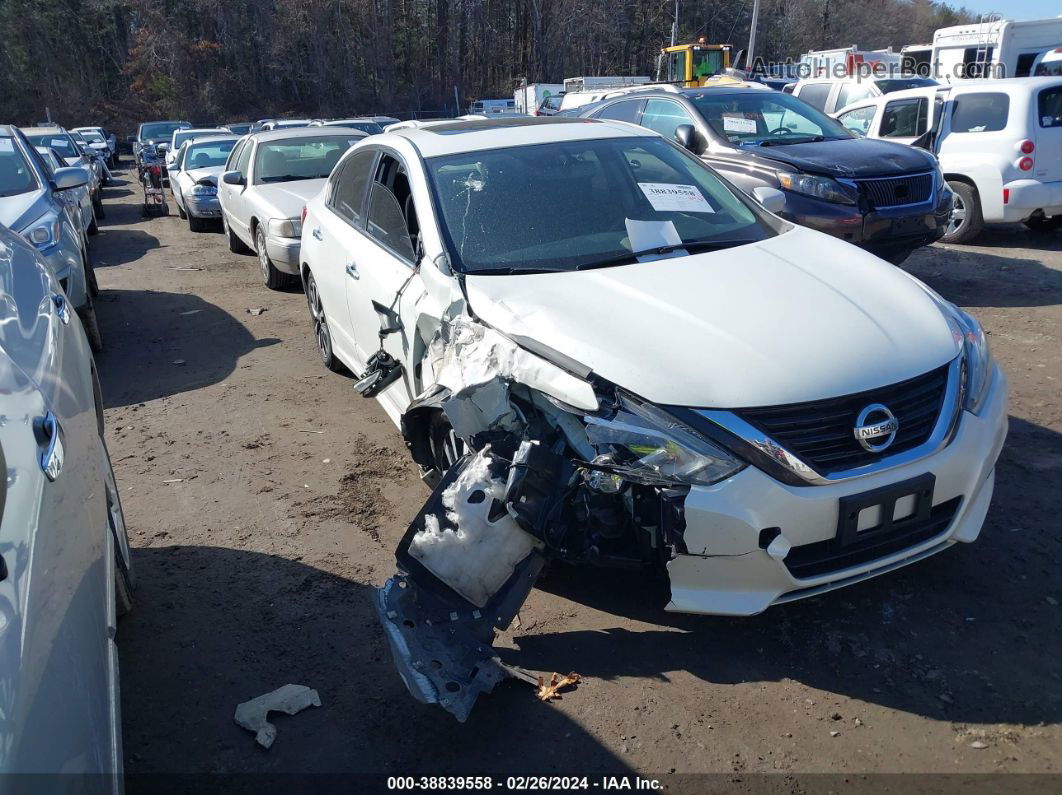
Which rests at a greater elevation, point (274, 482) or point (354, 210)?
point (354, 210)

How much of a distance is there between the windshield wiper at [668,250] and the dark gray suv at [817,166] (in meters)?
3.75

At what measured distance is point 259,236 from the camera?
31.4 ft

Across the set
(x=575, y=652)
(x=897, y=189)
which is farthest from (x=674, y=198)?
(x=897, y=189)

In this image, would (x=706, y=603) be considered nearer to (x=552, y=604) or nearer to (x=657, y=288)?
(x=552, y=604)

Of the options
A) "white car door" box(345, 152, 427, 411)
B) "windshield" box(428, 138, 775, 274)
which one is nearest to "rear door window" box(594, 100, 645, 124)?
"windshield" box(428, 138, 775, 274)

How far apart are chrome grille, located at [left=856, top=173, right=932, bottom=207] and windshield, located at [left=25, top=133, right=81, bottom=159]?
14.7 meters

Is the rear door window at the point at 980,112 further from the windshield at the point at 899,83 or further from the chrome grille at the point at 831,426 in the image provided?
the chrome grille at the point at 831,426

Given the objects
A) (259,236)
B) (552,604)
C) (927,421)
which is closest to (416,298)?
(552,604)

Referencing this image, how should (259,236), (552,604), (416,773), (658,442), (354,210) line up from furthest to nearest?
(259,236) < (354,210) < (552,604) < (658,442) < (416,773)

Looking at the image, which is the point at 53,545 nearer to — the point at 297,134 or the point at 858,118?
the point at 297,134

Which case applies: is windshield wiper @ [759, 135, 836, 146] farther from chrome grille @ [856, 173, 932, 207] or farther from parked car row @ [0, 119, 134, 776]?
parked car row @ [0, 119, 134, 776]

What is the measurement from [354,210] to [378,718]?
3266 mm

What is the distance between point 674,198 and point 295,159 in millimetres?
7068

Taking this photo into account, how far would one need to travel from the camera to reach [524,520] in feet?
9.61
